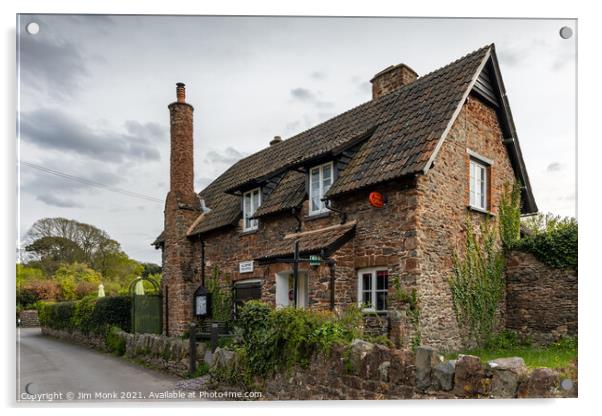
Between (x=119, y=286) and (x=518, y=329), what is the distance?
1079 cm

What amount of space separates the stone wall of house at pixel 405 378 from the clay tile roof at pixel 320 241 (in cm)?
267

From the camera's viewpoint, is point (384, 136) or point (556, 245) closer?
point (556, 245)

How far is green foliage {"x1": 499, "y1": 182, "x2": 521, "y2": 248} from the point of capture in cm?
1078

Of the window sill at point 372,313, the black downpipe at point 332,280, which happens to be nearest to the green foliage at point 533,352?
the window sill at point 372,313


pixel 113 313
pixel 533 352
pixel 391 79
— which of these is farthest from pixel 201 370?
pixel 391 79

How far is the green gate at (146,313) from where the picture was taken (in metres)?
14.9

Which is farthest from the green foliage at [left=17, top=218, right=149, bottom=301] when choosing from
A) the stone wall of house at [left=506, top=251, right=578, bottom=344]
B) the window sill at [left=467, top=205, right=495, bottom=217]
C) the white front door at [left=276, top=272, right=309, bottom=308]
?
the stone wall of house at [left=506, top=251, right=578, bottom=344]

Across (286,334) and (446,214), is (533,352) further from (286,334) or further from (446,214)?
(286,334)

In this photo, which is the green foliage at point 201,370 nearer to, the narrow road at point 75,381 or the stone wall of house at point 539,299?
the narrow road at point 75,381

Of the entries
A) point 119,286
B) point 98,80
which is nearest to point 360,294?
point 98,80

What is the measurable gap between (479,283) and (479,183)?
83.7 inches

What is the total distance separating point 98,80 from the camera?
7.53 m

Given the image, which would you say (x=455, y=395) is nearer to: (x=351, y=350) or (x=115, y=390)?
Result: (x=351, y=350)

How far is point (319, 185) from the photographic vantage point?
11086mm
